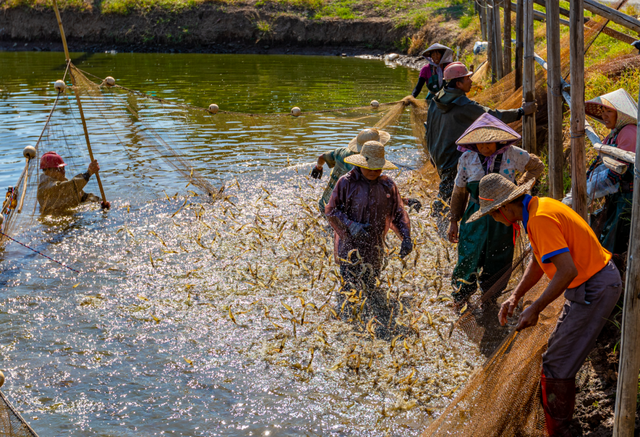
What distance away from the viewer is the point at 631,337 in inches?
98.9

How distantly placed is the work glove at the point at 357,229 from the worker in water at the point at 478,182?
2.55ft

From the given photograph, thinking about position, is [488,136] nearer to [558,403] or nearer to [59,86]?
[558,403]

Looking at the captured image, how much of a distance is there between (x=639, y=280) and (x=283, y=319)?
326cm

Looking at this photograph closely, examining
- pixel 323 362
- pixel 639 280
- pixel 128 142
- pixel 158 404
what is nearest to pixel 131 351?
pixel 158 404

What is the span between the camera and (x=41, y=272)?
21.0 feet

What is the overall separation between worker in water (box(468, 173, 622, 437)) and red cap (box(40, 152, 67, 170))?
6.20 m

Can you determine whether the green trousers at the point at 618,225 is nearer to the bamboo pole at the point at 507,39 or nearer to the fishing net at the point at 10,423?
the fishing net at the point at 10,423

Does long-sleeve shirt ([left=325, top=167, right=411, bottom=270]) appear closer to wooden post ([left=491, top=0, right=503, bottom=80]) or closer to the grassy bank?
wooden post ([left=491, top=0, right=503, bottom=80])

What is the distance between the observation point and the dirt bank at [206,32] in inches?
1211

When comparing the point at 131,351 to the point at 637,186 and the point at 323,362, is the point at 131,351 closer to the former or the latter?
the point at 323,362

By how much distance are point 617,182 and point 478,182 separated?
106 cm

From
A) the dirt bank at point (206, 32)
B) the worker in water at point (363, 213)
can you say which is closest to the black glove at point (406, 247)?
the worker in water at point (363, 213)

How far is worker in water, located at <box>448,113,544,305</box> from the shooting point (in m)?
4.60

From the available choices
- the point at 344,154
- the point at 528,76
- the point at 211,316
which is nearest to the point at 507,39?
the point at 528,76
